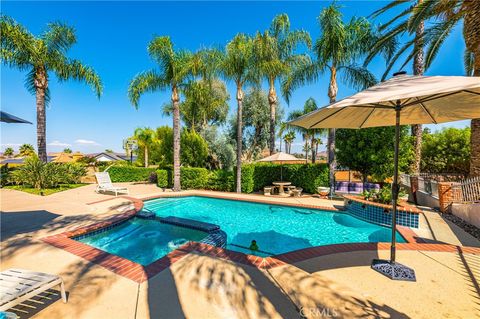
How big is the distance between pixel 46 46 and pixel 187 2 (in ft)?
31.6

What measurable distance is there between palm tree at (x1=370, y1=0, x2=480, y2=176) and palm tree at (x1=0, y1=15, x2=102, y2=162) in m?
18.4

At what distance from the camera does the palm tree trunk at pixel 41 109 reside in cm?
1332

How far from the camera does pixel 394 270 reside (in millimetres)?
3590

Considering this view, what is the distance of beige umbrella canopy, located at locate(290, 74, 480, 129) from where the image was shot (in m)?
2.53

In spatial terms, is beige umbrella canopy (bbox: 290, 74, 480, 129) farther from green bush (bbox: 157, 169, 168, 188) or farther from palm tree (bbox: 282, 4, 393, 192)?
green bush (bbox: 157, 169, 168, 188)

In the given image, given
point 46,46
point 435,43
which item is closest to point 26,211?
point 46,46

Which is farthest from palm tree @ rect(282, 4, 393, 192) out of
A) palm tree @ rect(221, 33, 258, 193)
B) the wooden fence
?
the wooden fence

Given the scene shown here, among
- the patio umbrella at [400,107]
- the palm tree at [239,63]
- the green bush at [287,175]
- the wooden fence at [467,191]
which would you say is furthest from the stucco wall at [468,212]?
the palm tree at [239,63]

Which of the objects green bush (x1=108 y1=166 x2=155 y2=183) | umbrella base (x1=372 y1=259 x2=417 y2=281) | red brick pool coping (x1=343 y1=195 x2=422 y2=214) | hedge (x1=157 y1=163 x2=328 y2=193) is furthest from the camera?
green bush (x1=108 y1=166 x2=155 y2=183)

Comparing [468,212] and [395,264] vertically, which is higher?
[468,212]

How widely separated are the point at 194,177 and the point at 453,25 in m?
14.9

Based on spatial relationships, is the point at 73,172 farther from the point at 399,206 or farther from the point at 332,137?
the point at 399,206

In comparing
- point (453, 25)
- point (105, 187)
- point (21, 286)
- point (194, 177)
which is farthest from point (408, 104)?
point (105, 187)

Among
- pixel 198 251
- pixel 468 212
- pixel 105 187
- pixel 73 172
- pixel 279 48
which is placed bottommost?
pixel 198 251
